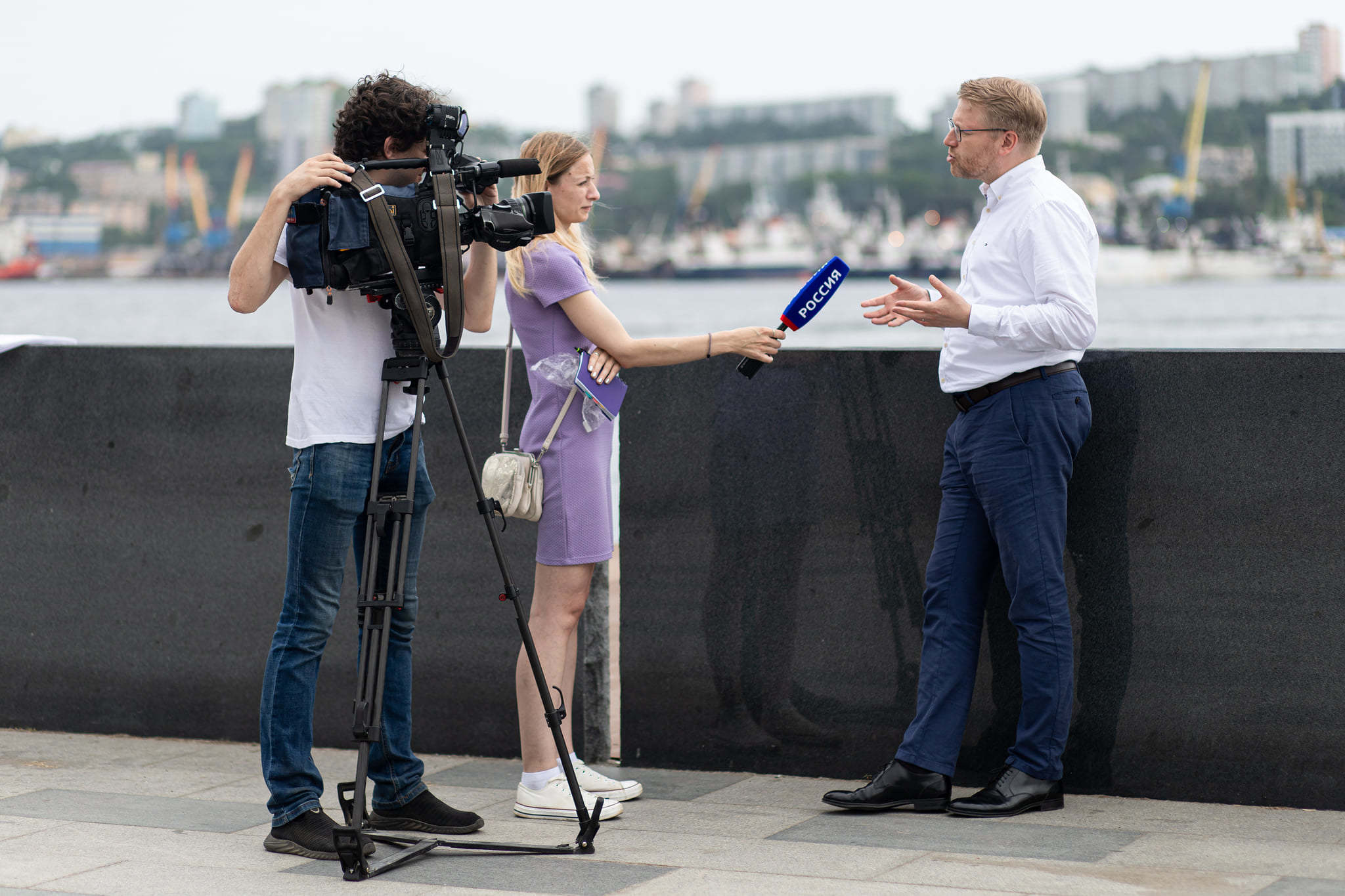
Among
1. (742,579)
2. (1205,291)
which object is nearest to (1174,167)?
(1205,291)

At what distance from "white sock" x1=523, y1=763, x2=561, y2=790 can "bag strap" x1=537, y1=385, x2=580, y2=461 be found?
89 cm

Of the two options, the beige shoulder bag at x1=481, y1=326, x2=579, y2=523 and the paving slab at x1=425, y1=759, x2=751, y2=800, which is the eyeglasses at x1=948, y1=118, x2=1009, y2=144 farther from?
the paving slab at x1=425, y1=759, x2=751, y2=800

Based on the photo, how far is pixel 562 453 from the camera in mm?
3961

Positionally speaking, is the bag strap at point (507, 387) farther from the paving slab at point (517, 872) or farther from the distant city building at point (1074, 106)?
the distant city building at point (1074, 106)

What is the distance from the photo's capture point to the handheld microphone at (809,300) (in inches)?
149

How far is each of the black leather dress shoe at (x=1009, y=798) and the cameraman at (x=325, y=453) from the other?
5.34 feet

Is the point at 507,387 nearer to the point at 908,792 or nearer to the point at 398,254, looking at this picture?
the point at 398,254

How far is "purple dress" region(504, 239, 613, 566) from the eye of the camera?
3939mm

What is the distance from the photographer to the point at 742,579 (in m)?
4.53

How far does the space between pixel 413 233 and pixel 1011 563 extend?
1791mm

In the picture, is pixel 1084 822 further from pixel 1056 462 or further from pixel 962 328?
pixel 962 328

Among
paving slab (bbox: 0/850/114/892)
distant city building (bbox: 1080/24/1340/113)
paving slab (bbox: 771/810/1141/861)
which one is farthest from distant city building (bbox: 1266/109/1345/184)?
paving slab (bbox: 0/850/114/892)

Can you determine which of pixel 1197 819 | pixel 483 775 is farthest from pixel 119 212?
pixel 1197 819

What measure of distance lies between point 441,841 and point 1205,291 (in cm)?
7989
